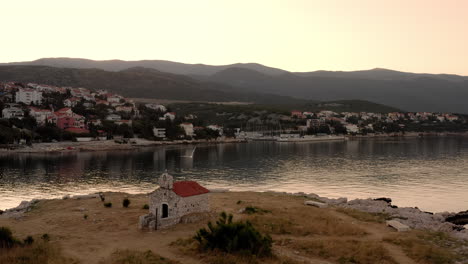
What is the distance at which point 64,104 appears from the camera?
130 metres

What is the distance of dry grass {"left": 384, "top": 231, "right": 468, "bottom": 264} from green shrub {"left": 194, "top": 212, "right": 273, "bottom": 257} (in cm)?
854

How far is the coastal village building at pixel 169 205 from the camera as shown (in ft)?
88.5

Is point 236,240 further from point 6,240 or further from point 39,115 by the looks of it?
point 39,115

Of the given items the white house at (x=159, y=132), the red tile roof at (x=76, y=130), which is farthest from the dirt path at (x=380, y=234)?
the white house at (x=159, y=132)

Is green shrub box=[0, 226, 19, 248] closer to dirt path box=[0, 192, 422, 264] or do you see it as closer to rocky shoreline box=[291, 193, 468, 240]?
dirt path box=[0, 192, 422, 264]

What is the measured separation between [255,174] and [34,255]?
4975 cm

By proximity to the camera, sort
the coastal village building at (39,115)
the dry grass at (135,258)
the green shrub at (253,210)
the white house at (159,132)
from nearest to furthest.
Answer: the dry grass at (135,258), the green shrub at (253,210), the coastal village building at (39,115), the white house at (159,132)

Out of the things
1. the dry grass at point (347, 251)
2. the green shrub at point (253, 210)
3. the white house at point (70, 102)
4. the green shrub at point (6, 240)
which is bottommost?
the dry grass at point (347, 251)

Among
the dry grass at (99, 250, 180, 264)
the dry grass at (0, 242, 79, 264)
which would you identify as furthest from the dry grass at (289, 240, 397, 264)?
the dry grass at (0, 242, 79, 264)

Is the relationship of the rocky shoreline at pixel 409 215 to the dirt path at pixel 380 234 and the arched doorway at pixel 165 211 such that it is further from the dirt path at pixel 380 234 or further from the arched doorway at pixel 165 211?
the arched doorway at pixel 165 211

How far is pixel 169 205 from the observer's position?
90.3 ft

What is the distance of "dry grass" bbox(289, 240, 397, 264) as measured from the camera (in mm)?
21328

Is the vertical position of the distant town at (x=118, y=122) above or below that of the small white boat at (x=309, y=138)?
above

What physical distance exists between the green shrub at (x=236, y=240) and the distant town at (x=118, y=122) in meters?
84.5
